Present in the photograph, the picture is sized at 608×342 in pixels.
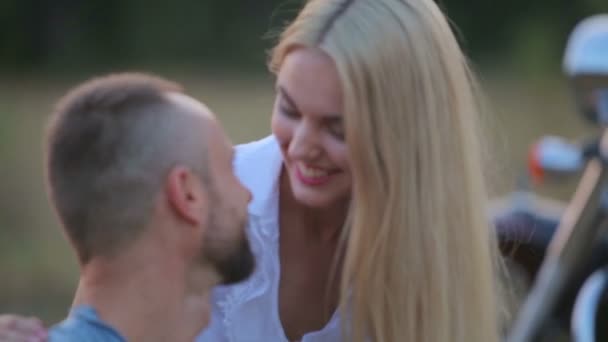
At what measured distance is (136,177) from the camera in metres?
2.21

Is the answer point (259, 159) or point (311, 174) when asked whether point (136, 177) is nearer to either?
point (311, 174)

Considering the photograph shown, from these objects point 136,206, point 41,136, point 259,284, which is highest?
point 136,206

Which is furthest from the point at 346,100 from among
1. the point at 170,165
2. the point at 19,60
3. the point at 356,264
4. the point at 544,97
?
the point at 19,60

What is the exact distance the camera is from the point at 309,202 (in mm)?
2809

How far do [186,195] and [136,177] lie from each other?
80mm

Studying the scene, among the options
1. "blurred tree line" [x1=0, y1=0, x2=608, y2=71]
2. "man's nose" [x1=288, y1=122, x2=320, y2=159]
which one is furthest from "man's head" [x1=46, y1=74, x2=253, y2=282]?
"blurred tree line" [x1=0, y1=0, x2=608, y2=71]

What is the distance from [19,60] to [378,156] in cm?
Result: 866

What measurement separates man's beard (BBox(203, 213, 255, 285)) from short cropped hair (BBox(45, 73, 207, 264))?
106 millimetres

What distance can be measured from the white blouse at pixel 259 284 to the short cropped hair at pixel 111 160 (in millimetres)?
708

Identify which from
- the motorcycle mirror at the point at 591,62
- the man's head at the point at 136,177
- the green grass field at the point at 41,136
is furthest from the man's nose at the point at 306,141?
the motorcycle mirror at the point at 591,62

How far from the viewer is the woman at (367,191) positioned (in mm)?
2711

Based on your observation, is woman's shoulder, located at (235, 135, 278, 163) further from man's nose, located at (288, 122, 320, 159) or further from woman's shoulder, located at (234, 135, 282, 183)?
man's nose, located at (288, 122, 320, 159)

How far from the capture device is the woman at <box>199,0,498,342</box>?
2709 mm

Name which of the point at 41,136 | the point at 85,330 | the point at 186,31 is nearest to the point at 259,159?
the point at 85,330
